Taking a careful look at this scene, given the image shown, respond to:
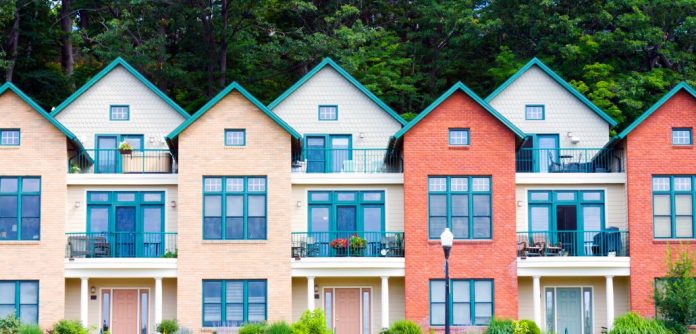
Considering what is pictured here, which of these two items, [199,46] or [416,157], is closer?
[416,157]

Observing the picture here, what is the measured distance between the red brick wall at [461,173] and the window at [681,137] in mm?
5591

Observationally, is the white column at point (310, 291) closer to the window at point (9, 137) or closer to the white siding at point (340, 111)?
the white siding at point (340, 111)

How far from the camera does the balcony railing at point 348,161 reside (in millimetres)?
44281

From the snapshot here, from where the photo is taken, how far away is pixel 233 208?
4147cm

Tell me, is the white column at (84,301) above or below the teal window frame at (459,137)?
below

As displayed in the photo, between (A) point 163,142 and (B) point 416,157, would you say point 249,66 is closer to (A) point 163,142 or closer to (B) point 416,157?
(A) point 163,142

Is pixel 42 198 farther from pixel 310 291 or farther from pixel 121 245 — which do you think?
pixel 310 291

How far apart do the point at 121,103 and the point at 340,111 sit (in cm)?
808

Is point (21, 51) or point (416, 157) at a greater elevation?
point (21, 51)

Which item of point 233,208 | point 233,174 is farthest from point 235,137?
point 233,208

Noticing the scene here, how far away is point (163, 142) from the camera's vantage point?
149 ft

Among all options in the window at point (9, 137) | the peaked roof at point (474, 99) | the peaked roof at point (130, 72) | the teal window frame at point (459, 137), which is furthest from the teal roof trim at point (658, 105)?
the window at point (9, 137)

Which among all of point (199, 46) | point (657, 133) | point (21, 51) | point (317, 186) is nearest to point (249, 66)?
point (199, 46)

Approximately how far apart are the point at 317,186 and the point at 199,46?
20032 millimetres
